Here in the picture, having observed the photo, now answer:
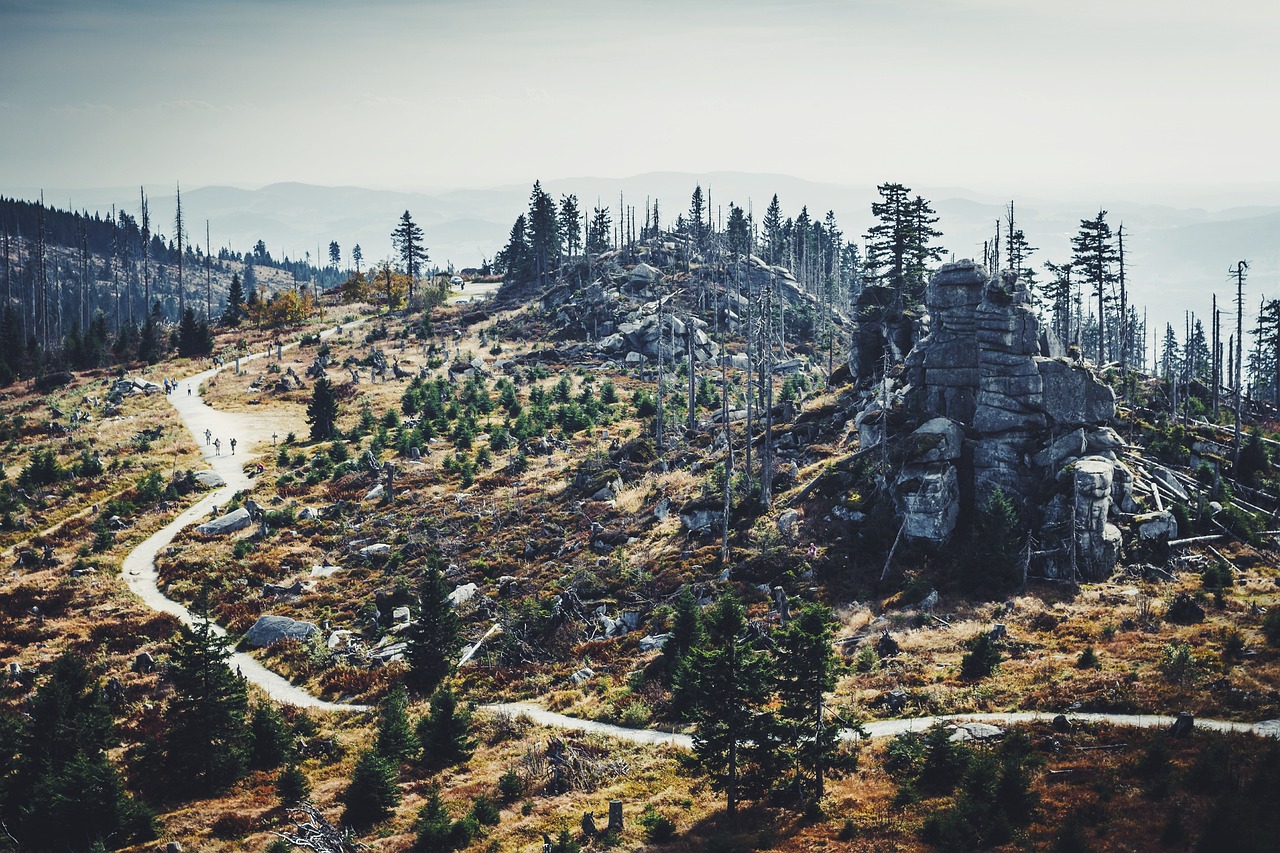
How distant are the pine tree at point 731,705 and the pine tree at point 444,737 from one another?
35.3 feet

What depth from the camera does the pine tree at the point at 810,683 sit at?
81.7ft

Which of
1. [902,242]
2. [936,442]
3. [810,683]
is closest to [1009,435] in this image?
[936,442]

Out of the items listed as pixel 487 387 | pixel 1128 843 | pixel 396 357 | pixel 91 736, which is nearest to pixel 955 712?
pixel 1128 843

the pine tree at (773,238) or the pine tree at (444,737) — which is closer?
the pine tree at (444,737)

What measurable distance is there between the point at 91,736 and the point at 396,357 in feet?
246

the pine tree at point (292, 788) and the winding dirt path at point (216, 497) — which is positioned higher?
the winding dirt path at point (216, 497)

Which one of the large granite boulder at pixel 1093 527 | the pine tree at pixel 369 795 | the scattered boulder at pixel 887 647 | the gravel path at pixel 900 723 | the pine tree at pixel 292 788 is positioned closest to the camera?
the gravel path at pixel 900 723

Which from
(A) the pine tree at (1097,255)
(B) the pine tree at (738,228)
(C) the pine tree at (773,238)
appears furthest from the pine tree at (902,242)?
(C) the pine tree at (773,238)

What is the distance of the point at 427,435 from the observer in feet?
234

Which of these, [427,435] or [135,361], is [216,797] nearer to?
[427,435]

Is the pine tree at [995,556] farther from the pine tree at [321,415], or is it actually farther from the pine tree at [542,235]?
the pine tree at [542,235]

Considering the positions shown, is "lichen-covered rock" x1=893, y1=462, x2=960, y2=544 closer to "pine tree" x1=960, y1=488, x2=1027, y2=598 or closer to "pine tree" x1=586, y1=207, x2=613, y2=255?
"pine tree" x1=960, y1=488, x2=1027, y2=598

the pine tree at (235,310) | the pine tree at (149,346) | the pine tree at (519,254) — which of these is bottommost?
the pine tree at (149,346)

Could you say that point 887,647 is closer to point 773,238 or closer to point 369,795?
point 369,795
